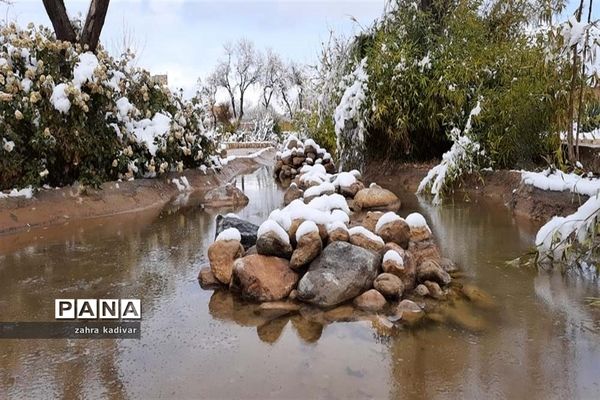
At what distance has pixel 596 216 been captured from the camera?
2.62 meters

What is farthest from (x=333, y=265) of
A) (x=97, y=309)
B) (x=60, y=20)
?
(x=60, y=20)

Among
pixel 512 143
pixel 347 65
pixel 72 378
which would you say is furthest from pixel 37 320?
pixel 347 65

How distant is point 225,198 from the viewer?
6.67m

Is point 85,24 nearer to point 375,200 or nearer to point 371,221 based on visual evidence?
point 375,200

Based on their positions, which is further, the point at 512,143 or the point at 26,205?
the point at 512,143

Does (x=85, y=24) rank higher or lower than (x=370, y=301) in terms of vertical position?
higher

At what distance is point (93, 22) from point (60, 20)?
0.43m

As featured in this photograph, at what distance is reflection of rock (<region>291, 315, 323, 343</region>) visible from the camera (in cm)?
244

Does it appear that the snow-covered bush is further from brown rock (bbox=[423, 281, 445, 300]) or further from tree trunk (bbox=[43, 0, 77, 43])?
brown rock (bbox=[423, 281, 445, 300])

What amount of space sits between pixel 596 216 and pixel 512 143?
4203mm

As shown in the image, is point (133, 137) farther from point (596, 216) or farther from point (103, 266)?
point (596, 216)

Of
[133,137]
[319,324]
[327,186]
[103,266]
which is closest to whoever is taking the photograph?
[319,324]

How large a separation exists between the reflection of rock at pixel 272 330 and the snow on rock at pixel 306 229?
0.60 m

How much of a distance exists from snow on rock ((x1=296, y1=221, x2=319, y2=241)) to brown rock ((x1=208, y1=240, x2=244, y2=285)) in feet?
1.42
